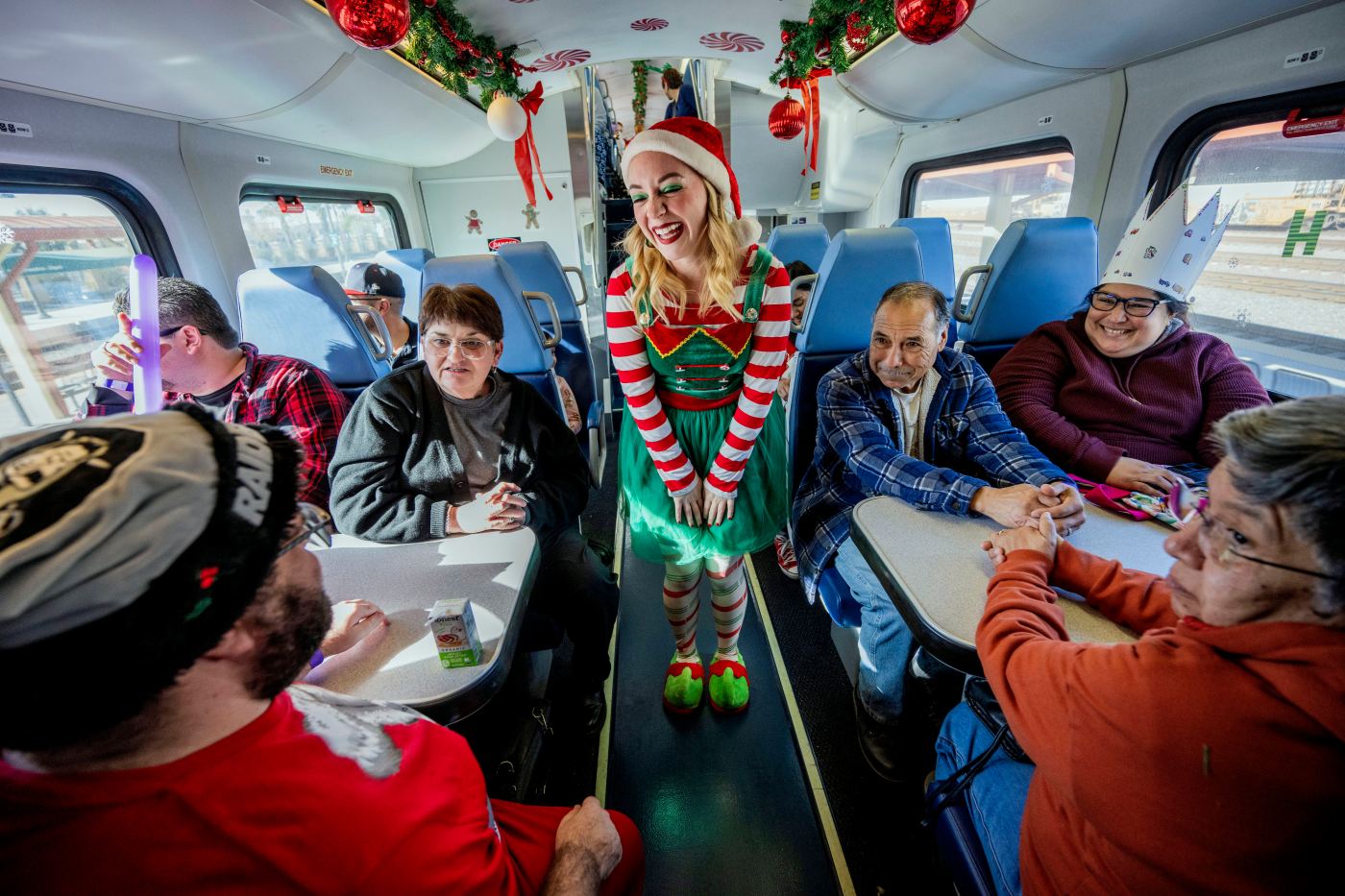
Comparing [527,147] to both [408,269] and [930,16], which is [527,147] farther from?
[930,16]

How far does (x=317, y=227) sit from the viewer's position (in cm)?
594

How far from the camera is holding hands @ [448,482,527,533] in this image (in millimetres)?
1668

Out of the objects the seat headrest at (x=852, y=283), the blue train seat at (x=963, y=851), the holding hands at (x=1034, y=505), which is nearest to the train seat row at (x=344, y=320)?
the seat headrest at (x=852, y=283)

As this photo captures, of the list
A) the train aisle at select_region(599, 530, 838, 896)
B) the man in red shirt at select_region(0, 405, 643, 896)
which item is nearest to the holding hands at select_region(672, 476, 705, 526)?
the train aisle at select_region(599, 530, 838, 896)

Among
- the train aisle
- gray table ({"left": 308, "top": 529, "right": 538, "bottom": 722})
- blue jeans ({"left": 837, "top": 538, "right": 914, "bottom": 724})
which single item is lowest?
the train aisle

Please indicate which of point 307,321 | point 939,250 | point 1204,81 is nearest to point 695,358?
point 307,321

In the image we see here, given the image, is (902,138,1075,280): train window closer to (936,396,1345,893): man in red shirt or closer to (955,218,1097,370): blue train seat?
(955,218,1097,370): blue train seat

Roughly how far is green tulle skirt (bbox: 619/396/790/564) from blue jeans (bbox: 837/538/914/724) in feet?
1.10

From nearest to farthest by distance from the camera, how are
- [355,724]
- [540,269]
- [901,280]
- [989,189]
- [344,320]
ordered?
1. [355,724]
2. [901,280]
3. [344,320]
4. [540,269]
5. [989,189]

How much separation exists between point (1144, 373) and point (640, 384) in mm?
2300

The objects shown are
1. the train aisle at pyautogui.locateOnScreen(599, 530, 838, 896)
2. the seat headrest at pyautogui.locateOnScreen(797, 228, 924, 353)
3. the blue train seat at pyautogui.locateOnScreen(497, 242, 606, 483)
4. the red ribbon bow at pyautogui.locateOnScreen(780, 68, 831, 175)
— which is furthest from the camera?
the red ribbon bow at pyautogui.locateOnScreen(780, 68, 831, 175)

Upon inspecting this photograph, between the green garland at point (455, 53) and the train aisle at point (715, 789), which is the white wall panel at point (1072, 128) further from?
the green garland at point (455, 53)

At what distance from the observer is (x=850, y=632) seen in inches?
100

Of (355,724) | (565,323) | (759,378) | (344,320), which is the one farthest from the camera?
(565,323)
